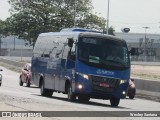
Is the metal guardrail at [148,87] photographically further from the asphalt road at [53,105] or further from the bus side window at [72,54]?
the bus side window at [72,54]

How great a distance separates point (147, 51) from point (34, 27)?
261ft

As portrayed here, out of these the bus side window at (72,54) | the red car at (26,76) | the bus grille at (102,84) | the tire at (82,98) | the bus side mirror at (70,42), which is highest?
the bus side mirror at (70,42)

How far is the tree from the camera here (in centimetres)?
9056

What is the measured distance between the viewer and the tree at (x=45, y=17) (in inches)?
3565

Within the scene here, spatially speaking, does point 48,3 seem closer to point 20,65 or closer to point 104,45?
point 20,65

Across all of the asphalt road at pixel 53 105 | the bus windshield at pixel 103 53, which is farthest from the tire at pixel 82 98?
the bus windshield at pixel 103 53

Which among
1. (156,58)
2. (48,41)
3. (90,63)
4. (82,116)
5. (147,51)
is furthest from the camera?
(147,51)

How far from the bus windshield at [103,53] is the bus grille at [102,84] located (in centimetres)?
48

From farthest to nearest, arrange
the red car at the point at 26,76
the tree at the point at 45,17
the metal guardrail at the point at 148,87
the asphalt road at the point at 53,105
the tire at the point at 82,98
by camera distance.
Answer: the tree at the point at 45,17 < the red car at the point at 26,76 < the metal guardrail at the point at 148,87 < the tire at the point at 82,98 < the asphalt road at the point at 53,105

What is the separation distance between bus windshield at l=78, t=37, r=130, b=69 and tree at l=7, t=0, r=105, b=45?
6424 cm

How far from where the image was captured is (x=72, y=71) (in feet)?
80.5

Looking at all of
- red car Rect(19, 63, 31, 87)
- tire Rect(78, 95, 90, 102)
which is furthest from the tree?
tire Rect(78, 95, 90, 102)

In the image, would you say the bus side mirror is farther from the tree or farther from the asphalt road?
the tree

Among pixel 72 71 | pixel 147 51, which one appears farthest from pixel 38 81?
pixel 147 51
